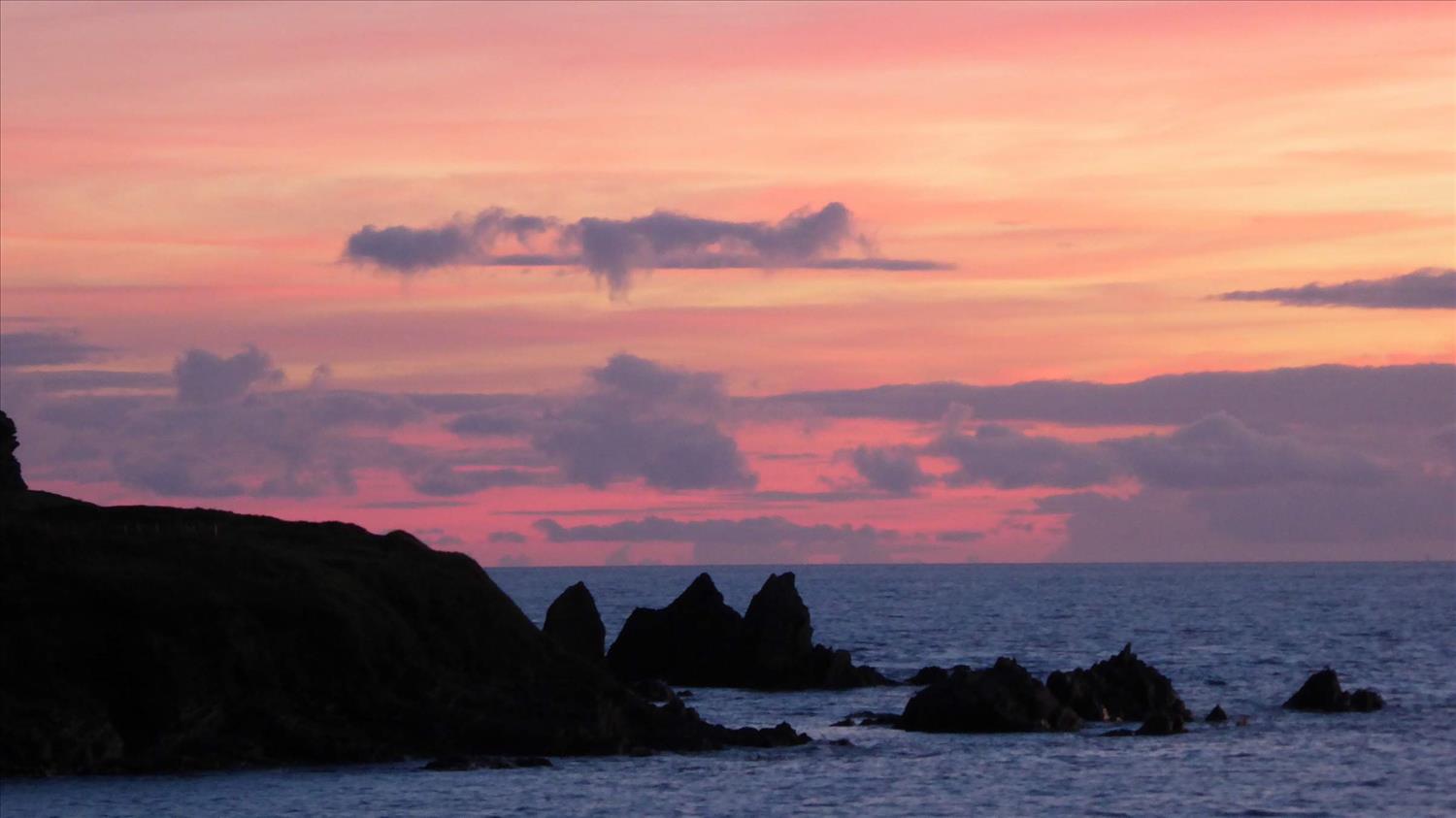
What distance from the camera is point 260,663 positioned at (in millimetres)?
73750

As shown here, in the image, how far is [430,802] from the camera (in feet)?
207

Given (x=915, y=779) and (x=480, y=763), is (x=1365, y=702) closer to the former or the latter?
(x=915, y=779)

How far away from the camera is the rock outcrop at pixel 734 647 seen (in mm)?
115062

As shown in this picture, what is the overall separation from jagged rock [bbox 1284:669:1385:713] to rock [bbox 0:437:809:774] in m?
30.6

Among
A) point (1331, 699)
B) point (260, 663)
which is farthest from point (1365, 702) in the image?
point (260, 663)

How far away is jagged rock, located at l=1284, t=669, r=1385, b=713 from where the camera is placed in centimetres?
9469

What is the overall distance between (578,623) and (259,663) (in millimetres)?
44469

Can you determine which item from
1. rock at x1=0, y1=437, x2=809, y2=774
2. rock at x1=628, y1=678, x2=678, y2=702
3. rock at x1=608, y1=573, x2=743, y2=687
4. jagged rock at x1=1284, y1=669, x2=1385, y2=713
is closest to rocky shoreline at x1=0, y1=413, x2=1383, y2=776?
rock at x1=0, y1=437, x2=809, y2=774

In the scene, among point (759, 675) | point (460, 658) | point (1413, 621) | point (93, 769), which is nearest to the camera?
point (93, 769)

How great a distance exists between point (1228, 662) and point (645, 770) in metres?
69.3

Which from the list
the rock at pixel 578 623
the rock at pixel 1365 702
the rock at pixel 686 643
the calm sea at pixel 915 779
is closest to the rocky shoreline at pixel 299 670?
the calm sea at pixel 915 779

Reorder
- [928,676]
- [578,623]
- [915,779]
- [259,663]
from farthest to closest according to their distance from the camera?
[578,623] → [928,676] → [259,663] → [915,779]

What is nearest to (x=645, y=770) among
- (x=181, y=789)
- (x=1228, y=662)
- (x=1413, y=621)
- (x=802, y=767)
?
(x=802, y=767)

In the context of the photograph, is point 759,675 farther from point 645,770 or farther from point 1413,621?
point 1413,621
